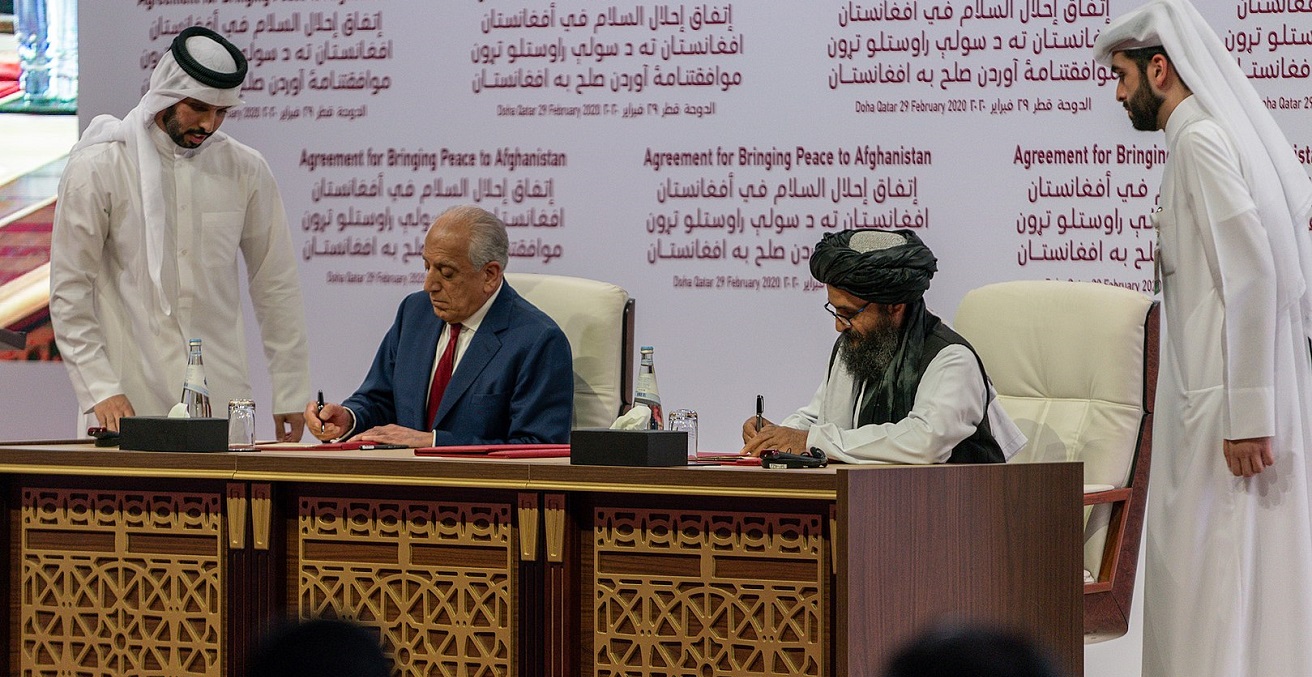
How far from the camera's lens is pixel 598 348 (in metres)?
4.70

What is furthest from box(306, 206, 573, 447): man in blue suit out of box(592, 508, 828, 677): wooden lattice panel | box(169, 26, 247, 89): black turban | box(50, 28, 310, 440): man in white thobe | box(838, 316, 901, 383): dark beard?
box(592, 508, 828, 677): wooden lattice panel

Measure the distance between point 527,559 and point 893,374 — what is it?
3.14ft

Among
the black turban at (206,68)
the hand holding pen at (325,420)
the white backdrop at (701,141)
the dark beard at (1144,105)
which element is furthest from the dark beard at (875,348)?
the black turban at (206,68)

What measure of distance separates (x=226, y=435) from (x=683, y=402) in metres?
2.35

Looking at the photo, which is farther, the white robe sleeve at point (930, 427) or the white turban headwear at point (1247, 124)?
the white turban headwear at point (1247, 124)

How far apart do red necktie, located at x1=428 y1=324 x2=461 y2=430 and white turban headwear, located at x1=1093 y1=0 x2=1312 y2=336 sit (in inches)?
79.2

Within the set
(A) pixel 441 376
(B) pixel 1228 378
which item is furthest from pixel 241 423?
(B) pixel 1228 378

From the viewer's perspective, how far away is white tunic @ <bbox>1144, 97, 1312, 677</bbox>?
13.1 ft

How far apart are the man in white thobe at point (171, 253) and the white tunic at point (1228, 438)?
2542 millimetres

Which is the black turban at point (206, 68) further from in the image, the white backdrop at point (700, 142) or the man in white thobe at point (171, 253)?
the white backdrop at point (700, 142)

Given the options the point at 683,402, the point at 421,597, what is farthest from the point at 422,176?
the point at 421,597

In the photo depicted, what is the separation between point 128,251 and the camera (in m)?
4.82

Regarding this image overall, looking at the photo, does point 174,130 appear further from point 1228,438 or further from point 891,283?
point 1228,438

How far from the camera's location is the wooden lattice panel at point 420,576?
3.34m
